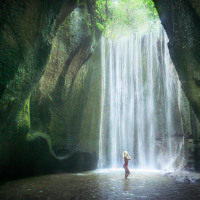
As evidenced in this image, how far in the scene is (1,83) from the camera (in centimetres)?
532

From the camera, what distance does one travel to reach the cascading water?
47.2 ft

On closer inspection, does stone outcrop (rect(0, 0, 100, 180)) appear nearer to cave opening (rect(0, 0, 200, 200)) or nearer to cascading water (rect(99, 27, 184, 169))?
cave opening (rect(0, 0, 200, 200))

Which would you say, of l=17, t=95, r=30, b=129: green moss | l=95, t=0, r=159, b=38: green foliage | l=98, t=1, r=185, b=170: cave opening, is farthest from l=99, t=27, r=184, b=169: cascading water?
l=17, t=95, r=30, b=129: green moss

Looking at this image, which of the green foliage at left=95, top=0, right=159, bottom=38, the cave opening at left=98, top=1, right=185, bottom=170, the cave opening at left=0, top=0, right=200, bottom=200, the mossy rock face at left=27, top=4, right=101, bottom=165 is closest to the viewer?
the cave opening at left=0, top=0, right=200, bottom=200

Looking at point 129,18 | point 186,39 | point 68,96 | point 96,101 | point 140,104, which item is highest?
point 129,18

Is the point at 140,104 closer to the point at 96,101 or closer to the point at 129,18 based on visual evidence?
the point at 96,101

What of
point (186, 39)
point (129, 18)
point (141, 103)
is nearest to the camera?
point (186, 39)

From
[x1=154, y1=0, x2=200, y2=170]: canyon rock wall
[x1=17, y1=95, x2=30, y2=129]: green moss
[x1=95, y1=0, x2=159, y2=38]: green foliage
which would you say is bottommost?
[x1=17, y1=95, x2=30, y2=129]: green moss

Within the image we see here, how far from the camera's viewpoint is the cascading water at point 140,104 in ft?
47.2

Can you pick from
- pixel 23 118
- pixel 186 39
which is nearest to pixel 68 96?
pixel 23 118

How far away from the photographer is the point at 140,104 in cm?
1644

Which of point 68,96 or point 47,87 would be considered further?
point 68,96

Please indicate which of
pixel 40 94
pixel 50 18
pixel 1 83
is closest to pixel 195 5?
pixel 50 18

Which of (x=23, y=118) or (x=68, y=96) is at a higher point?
(x=68, y=96)
